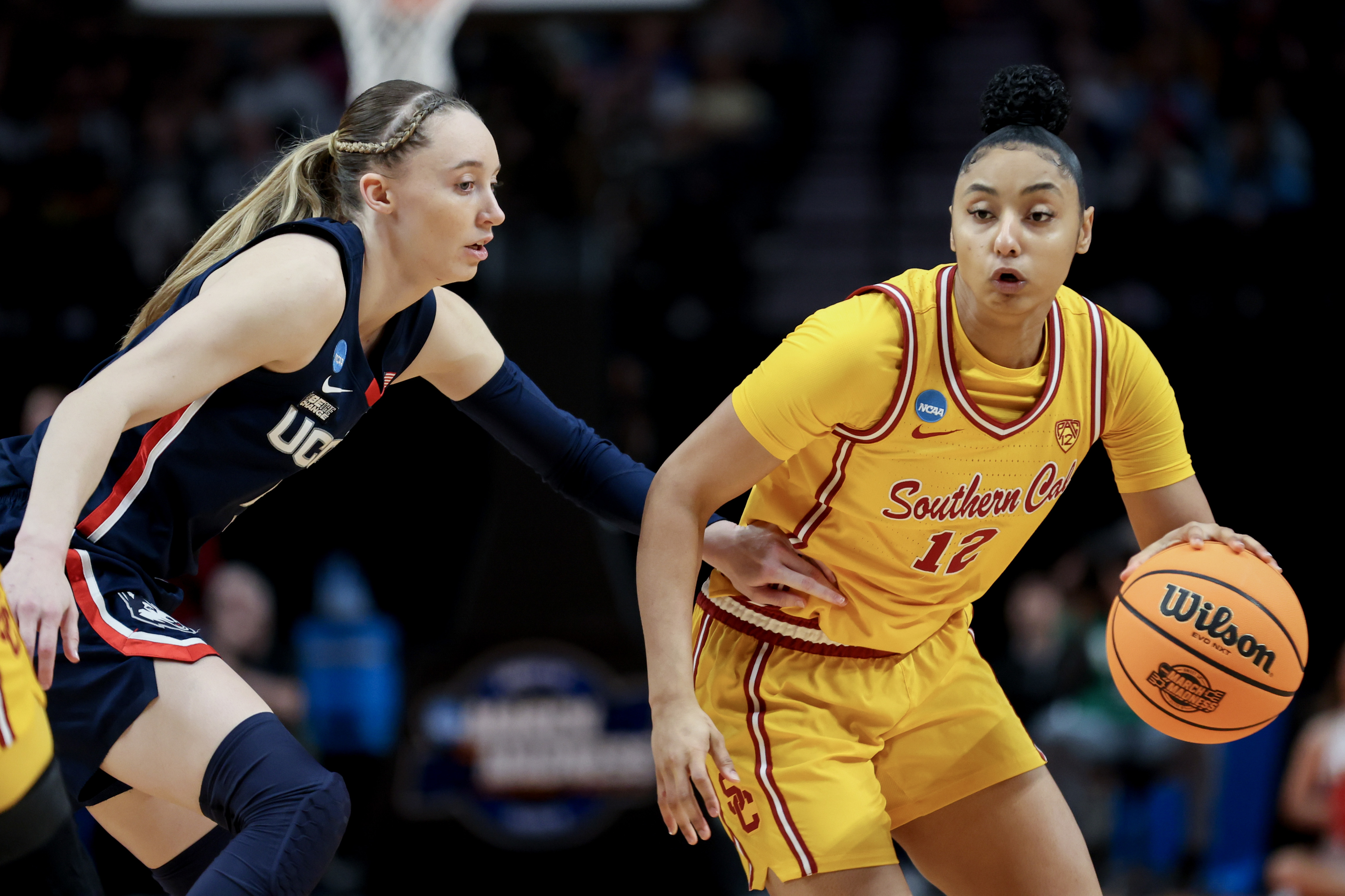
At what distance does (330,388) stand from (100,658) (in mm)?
634

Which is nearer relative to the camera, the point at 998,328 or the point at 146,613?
the point at 146,613

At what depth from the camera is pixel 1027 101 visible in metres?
2.61

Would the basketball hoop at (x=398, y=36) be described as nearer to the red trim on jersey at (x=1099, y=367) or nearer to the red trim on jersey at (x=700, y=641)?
the red trim on jersey at (x=700, y=641)

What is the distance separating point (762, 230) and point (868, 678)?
685cm

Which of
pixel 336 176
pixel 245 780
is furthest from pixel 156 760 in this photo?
pixel 336 176

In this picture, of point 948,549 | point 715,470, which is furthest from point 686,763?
point 948,549

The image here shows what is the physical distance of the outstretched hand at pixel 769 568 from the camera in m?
2.73

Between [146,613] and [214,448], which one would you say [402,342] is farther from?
[146,613]

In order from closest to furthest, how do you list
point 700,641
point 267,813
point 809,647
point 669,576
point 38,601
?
point 38,601, point 267,813, point 669,576, point 809,647, point 700,641

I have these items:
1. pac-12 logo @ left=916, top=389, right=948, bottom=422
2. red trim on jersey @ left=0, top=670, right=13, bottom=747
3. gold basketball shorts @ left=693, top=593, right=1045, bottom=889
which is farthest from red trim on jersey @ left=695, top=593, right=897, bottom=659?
red trim on jersey @ left=0, top=670, right=13, bottom=747

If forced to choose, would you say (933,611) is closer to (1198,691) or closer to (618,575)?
(1198,691)

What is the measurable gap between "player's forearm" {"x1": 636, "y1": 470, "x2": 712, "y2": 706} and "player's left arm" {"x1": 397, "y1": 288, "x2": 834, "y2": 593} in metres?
0.33

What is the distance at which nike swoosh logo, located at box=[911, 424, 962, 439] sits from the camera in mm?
2611

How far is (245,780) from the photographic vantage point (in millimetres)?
2258
